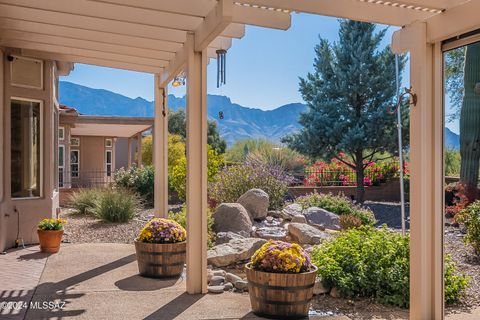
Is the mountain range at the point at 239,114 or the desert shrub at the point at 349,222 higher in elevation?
the mountain range at the point at 239,114

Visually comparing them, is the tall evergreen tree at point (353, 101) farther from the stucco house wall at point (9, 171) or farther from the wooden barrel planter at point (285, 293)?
the wooden barrel planter at point (285, 293)

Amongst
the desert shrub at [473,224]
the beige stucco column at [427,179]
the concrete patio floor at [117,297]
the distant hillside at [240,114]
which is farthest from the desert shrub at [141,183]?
the distant hillside at [240,114]

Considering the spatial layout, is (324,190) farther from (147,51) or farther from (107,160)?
(147,51)

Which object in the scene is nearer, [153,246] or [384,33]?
[153,246]

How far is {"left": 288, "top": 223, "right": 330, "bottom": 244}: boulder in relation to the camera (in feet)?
28.3

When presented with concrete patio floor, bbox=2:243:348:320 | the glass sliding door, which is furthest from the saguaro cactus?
concrete patio floor, bbox=2:243:348:320

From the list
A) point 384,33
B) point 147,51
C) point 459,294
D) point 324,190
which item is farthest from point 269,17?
point 384,33

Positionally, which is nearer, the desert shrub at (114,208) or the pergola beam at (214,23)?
the pergola beam at (214,23)

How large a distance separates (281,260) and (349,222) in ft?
20.5

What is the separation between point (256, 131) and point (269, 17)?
16850 centimetres

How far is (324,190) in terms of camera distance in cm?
1873

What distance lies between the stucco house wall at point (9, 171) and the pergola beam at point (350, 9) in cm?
512

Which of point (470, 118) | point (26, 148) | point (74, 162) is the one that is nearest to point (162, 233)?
point (470, 118)

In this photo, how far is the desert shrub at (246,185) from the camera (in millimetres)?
12453
